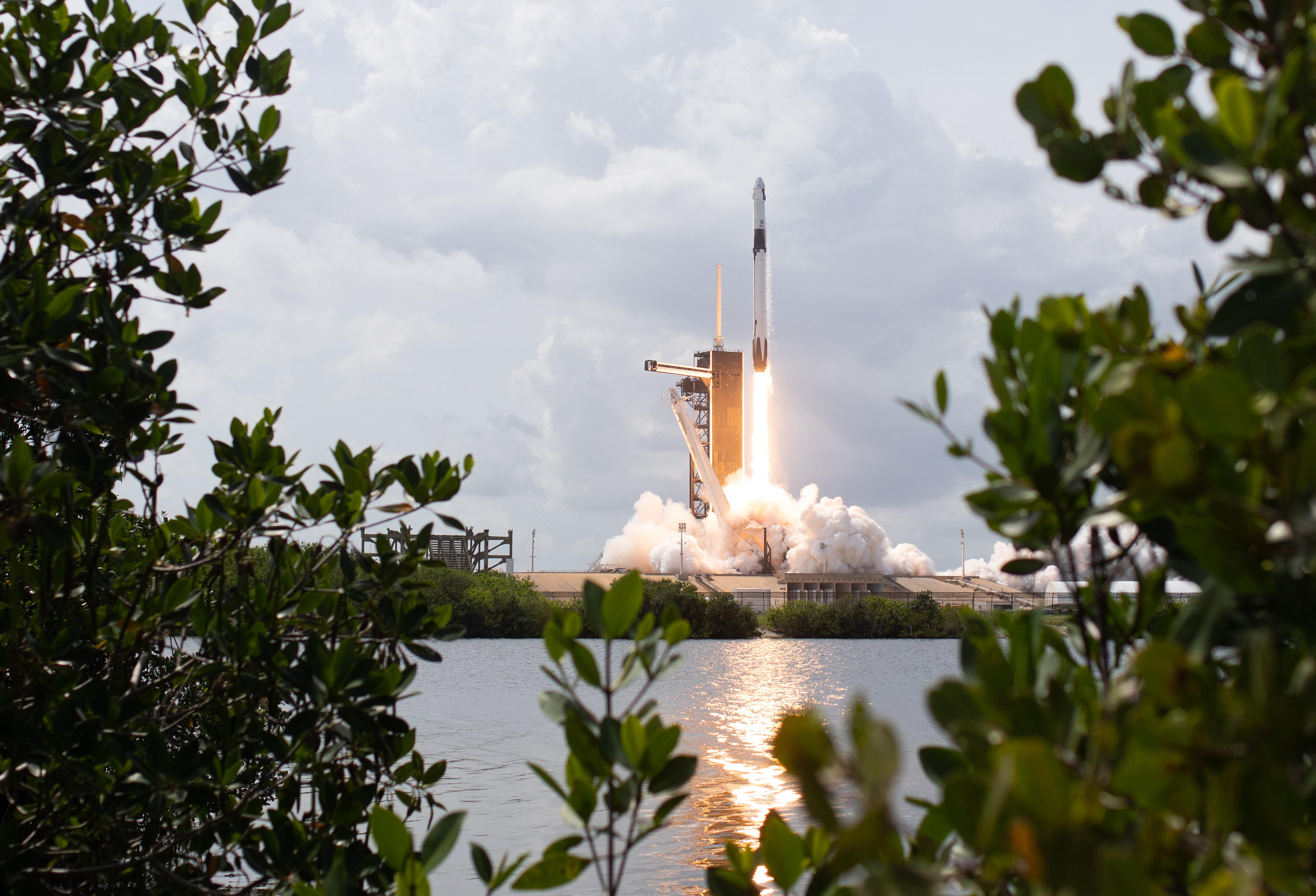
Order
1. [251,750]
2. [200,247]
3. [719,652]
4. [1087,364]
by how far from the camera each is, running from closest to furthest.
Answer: [1087,364] → [200,247] → [251,750] → [719,652]

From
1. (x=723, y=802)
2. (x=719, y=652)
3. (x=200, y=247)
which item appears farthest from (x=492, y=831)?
(x=719, y=652)

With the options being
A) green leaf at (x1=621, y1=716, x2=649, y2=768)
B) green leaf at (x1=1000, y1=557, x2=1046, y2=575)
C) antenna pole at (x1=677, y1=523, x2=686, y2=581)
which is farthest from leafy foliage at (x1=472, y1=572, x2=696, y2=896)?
antenna pole at (x1=677, y1=523, x2=686, y2=581)

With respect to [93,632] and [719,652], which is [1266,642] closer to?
[93,632]

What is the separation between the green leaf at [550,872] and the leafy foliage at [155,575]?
0.90 m

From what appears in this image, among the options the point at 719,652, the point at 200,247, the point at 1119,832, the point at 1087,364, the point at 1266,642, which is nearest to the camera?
the point at 1266,642

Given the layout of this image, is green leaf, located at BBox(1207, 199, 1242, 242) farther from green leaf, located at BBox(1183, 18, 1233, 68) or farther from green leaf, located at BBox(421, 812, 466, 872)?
green leaf, located at BBox(421, 812, 466, 872)

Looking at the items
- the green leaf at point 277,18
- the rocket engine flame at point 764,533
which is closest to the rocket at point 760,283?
the rocket engine flame at point 764,533

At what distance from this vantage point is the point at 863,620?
4769 cm

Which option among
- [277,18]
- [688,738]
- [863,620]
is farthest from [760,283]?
[277,18]

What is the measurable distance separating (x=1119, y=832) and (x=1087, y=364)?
0.59 meters

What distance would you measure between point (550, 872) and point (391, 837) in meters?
0.26

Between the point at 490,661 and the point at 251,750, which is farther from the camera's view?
the point at 490,661

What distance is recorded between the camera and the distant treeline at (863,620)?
155ft

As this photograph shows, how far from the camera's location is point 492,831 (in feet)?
34.1
